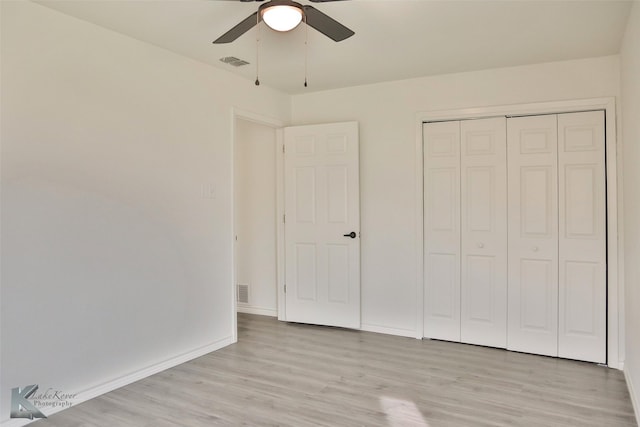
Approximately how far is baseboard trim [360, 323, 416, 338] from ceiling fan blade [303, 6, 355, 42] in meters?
2.84

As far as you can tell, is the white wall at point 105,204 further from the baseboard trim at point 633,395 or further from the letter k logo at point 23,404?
the baseboard trim at point 633,395

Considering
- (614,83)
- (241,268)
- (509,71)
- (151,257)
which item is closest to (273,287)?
(241,268)

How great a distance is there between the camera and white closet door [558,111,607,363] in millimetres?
3490

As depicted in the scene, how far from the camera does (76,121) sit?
2.81 metres

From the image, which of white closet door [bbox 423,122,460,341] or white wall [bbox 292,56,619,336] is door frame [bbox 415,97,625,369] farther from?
white closet door [bbox 423,122,460,341]

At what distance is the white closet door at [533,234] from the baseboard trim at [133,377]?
2.55 metres

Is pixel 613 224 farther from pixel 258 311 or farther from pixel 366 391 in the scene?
A: pixel 258 311

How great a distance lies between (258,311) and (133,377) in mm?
2062

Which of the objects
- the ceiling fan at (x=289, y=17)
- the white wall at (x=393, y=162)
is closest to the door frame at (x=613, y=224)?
the white wall at (x=393, y=162)

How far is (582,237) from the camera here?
11.7 ft

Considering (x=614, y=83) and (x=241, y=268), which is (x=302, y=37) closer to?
(x=614, y=83)

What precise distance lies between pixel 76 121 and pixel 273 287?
2808mm

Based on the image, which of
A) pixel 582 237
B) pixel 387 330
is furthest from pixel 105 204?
pixel 582 237

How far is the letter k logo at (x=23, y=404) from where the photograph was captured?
8.15 feet
